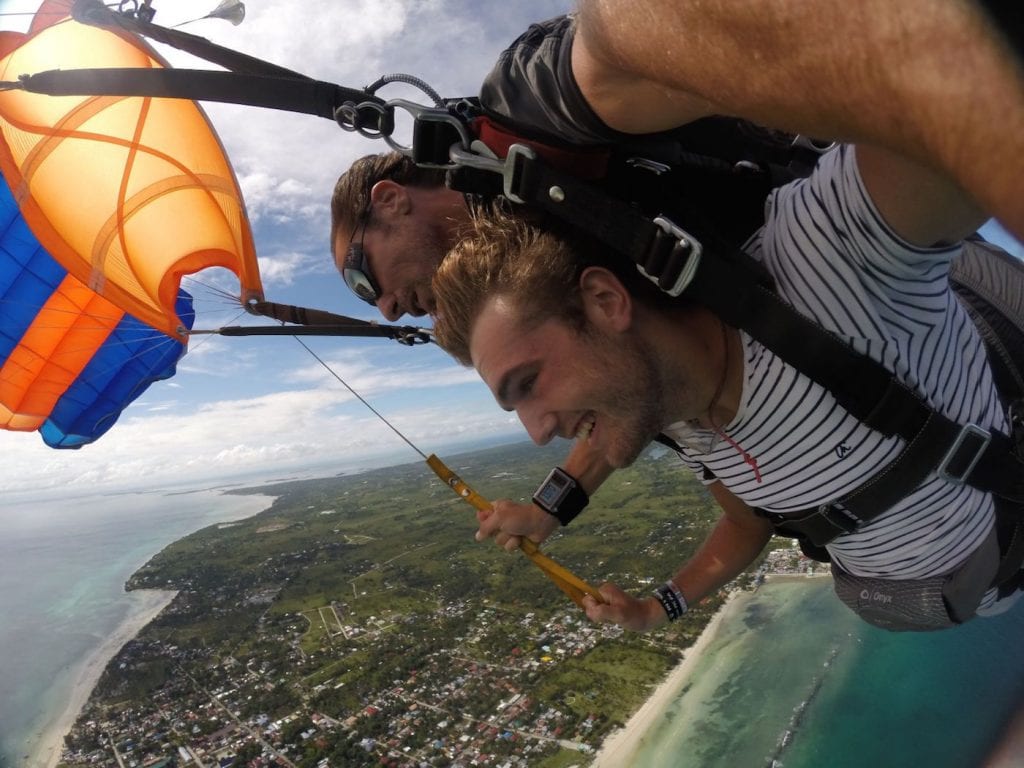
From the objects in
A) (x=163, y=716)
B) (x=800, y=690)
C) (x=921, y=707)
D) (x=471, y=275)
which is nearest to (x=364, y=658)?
(x=163, y=716)

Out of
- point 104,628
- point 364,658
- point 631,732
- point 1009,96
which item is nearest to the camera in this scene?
point 1009,96

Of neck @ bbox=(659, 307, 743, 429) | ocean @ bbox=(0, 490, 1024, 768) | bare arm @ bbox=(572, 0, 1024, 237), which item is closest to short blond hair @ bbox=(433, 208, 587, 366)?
neck @ bbox=(659, 307, 743, 429)

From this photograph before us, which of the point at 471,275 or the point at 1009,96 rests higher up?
the point at 1009,96

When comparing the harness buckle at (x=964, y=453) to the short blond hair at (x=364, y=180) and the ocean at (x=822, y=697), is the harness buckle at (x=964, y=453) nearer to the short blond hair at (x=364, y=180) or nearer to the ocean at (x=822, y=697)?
the short blond hair at (x=364, y=180)

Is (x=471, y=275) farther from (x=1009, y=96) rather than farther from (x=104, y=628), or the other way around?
(x=104, y=628)

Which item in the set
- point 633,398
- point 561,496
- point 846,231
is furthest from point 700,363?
point 561,496

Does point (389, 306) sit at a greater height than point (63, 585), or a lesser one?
greater

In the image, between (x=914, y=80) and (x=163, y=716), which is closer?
(x=914, y=80)

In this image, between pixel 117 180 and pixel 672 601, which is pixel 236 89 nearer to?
pixel 672 601

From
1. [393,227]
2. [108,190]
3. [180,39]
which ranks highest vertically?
[180,39]
